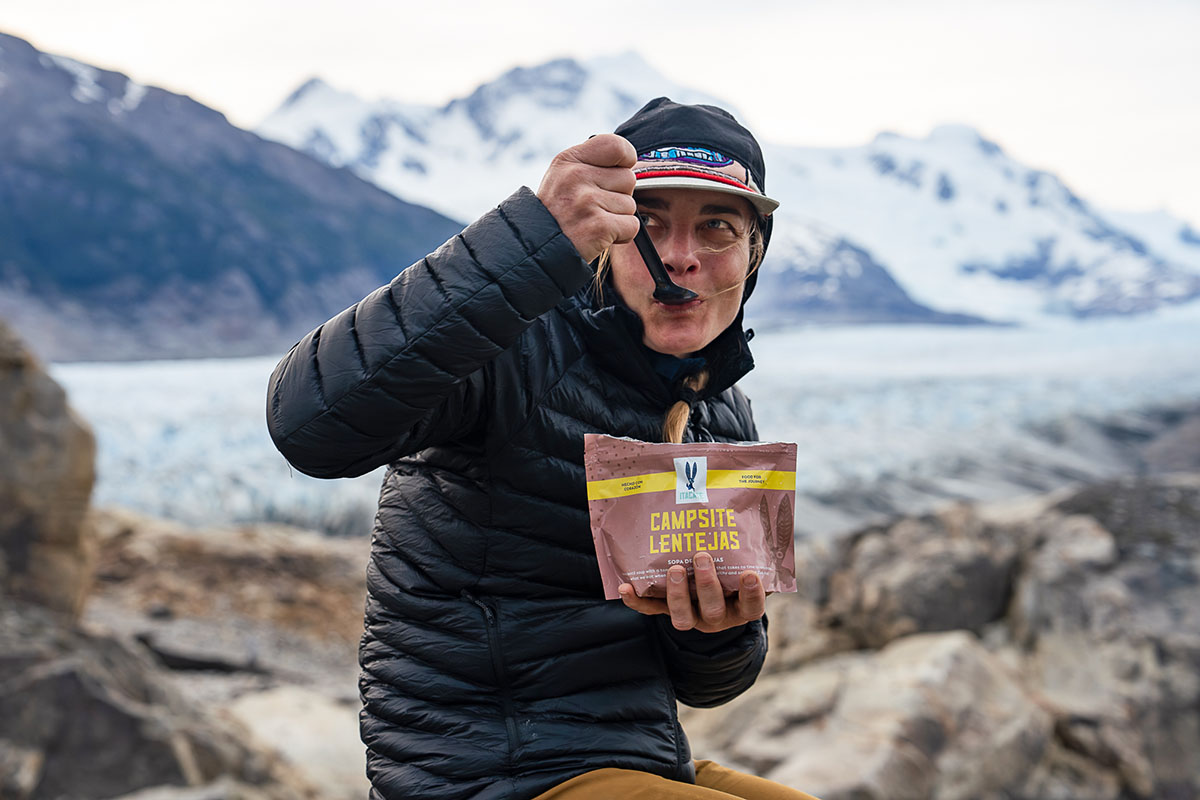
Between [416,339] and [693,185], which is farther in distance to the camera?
[693,185]

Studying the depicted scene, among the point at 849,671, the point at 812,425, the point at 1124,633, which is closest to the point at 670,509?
the point at 849,671

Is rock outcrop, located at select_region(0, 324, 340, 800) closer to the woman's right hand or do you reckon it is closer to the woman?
the woman

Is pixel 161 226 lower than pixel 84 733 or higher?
higher

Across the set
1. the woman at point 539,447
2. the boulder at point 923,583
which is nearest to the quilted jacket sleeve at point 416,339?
the woman at point 539,447

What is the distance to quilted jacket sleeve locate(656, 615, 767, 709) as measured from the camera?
1.53 metres

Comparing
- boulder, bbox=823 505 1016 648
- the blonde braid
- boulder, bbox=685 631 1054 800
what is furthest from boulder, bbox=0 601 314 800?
boulder, bbox=823 505 1016 648

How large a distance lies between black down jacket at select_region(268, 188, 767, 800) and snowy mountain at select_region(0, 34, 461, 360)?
4176 centimetres

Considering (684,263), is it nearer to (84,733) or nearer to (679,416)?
(679,416)

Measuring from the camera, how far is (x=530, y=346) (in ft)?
4.59

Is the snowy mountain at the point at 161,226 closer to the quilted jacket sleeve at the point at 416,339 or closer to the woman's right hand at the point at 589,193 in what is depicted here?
the quilted jacket sleeve at the point at 416,339

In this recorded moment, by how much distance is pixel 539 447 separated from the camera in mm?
1403

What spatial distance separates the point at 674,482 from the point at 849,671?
142 inches

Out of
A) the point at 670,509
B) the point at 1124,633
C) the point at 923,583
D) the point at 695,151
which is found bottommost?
the point at 1124,633

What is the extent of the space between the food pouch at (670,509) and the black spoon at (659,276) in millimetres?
275
